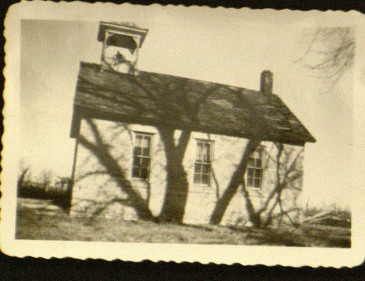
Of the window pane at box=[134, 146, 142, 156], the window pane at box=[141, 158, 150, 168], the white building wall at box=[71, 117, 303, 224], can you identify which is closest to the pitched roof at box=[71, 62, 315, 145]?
the white building wall at box=[71, 117, 303, 224]

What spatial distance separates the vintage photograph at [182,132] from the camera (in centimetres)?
316

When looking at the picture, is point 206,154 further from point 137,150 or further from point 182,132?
point 137,150

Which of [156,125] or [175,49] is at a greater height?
[175,49]

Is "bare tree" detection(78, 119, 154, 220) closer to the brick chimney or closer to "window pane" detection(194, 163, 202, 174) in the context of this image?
"window pane" detection(194, 163, 202, 174)

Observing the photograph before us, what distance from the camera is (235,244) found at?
3209 mm

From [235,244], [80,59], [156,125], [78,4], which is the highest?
[78,4]

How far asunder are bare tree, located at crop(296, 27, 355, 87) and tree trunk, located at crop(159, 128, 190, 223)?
1.31 meters

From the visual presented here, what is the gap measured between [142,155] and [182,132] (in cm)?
44

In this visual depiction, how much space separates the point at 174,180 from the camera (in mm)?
3418

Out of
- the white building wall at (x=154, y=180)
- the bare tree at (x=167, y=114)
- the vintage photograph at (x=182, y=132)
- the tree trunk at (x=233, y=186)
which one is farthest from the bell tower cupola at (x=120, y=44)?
the tree trunk at (x=233, y=186)

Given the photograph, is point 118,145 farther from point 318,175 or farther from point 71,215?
point 318,175

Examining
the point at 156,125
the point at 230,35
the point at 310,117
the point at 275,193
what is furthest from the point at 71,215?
the point at 310,117

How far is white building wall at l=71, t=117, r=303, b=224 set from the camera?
3.25m

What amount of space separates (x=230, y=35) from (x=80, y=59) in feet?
4.38
